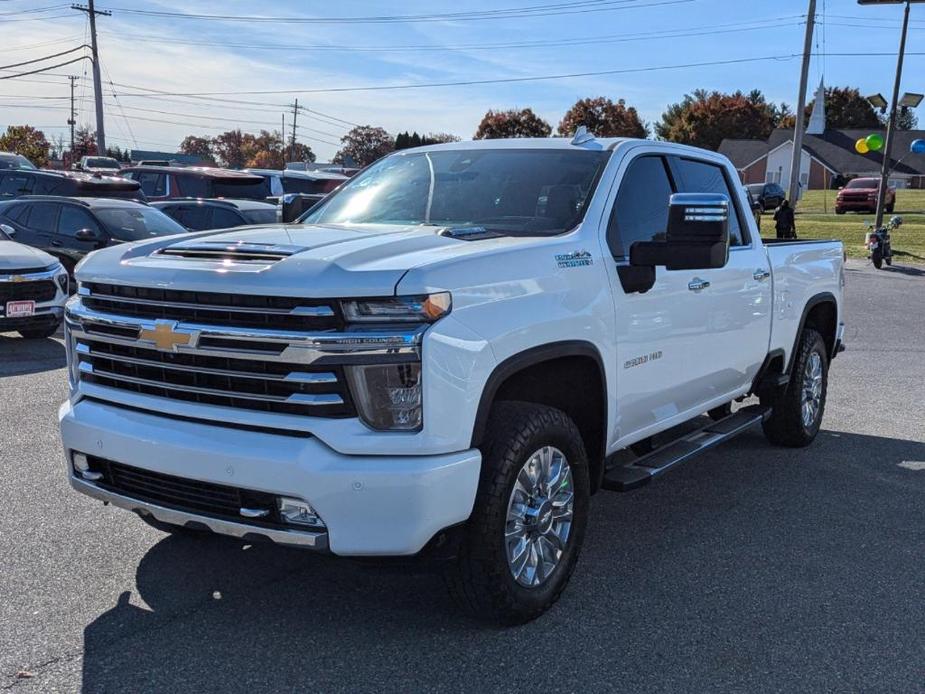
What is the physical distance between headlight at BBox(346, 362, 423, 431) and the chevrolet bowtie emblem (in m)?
0.70

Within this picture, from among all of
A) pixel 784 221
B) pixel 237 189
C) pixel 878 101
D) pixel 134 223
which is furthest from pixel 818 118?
pixel 134 223

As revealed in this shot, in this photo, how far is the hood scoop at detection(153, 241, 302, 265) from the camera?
3.55 m

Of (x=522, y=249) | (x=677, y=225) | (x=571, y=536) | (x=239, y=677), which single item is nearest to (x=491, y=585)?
(x=571, y=536)

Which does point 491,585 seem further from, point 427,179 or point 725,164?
point 725,164

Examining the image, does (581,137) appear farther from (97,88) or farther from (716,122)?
(716,122)

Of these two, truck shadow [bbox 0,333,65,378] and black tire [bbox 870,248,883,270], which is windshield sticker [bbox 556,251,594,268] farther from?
black tire [bbox 870,248,883,270]

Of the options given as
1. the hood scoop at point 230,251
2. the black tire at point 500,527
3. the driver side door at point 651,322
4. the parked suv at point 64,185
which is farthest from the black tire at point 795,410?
the parked suv at point 64,185

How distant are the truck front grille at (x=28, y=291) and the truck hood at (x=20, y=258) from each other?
0.67ft

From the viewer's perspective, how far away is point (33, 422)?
6957mm

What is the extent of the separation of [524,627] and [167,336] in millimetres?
1836

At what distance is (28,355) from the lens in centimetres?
995

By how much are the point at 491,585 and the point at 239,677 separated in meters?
0.98

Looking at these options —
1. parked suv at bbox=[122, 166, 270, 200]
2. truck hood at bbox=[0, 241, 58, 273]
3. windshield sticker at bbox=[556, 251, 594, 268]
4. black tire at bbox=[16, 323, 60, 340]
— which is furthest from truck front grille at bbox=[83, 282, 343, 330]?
parked suv at bbox=[122, 166, 270, 200]

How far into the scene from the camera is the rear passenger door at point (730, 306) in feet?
16.8
